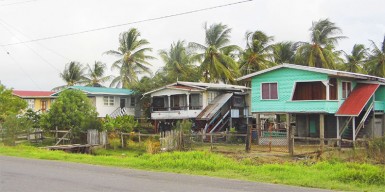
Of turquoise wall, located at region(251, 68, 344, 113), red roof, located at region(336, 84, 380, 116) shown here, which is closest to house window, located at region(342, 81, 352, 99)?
red roof, located at region(336, 84, 380, 116)

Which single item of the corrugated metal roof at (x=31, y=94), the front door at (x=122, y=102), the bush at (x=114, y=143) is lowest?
the bush at (x=114, y=143)

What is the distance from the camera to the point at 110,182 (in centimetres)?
1286

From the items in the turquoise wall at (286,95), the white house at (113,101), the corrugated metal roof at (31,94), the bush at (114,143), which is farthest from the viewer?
the corrugated metal roof at (31,94)

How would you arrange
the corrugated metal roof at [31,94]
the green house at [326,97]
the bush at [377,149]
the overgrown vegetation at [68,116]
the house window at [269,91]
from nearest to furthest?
the bush at [377,149], the green house at [326,97], the house window at [269,91], the overgrown vegetation at [68,116], the corrugated metal roof at [31,94]

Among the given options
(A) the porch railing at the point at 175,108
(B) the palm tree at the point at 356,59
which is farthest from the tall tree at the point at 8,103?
(B) the palm tree at the point at 356,59

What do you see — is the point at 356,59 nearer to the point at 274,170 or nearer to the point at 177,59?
the point at 177,59

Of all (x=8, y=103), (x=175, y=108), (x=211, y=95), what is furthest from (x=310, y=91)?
(x=8, y=103)

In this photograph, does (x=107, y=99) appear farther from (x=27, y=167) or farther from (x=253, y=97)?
(x=27, y=167)

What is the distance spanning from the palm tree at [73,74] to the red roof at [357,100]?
46.2 m

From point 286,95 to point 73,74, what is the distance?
43692 mm

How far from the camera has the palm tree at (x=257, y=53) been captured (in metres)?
51.6

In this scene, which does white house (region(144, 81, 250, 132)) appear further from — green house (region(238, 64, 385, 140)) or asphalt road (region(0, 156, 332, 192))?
asphalt road (region(0, 156, 332, 192))

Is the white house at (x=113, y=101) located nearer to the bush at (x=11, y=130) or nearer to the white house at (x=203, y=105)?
the white house at (x=203, y=105)

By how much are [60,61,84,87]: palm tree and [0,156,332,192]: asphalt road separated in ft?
175
